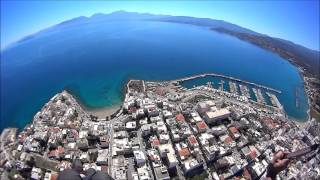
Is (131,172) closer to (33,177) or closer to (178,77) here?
(33,177)

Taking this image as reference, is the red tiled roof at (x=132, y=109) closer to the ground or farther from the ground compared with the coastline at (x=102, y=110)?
farther from the ground

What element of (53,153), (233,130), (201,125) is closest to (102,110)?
(53,153)

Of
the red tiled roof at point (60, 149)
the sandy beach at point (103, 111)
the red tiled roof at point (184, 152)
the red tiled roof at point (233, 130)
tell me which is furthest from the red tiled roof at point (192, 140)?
the red tiled roof at point (60, 149)

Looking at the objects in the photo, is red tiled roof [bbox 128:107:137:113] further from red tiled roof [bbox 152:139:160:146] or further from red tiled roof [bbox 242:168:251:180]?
red tiled roof [bbox 242:168:251:180]

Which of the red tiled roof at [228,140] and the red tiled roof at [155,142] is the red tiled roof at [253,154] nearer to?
the red tiled roof at [228,140]

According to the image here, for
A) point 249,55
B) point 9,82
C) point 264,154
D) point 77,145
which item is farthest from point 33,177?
point 249,55

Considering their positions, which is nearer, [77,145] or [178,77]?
[77,145]

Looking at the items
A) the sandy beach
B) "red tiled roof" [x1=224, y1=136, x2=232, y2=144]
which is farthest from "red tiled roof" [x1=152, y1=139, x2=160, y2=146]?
the sandy beach

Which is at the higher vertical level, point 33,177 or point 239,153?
point 239,153
